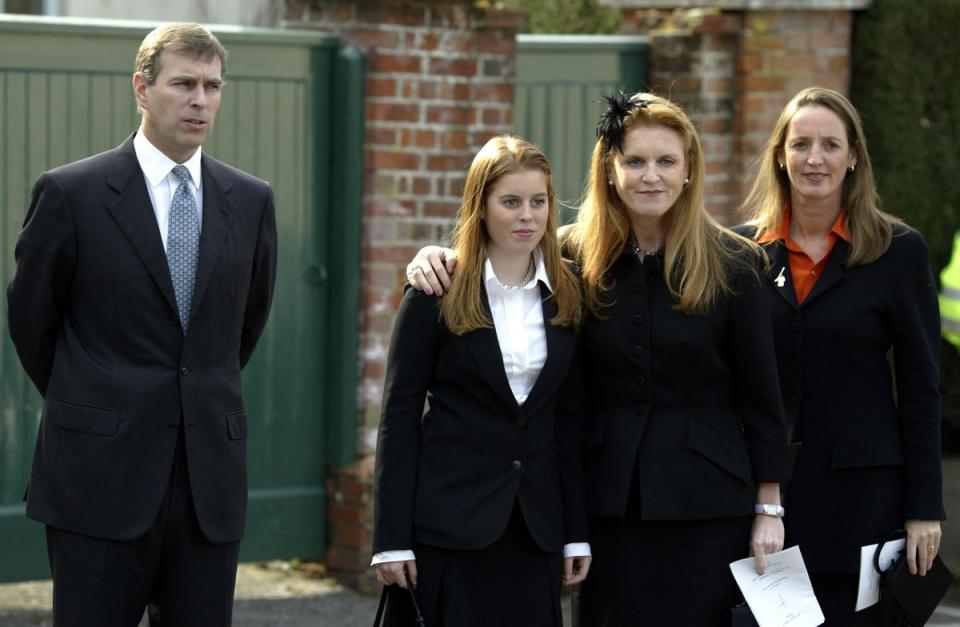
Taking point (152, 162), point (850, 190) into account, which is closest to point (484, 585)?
point (152, 162)

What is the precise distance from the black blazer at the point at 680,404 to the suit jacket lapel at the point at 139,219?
3.55 feet

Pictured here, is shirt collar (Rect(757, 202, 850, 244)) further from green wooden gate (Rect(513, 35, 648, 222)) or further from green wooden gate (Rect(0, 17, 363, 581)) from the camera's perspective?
green wooden gate (Rect(513, 35, 648, 222))

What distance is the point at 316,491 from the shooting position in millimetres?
6898

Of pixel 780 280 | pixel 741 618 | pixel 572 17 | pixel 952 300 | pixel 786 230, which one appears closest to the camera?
pixel 741 618

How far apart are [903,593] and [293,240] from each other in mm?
3077

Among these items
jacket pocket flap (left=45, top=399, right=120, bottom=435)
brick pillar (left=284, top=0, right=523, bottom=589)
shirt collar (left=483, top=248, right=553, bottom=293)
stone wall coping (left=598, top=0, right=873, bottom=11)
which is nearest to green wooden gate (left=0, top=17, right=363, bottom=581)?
brick pillar (left=284, top=0, right=523, bottom=589)

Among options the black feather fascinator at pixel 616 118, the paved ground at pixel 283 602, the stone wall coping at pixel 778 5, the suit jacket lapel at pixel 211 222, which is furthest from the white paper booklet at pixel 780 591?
the stone wall coping at pixel 778 5

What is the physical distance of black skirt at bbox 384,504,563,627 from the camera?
4172 millimetres

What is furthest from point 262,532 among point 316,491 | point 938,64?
point 938,64

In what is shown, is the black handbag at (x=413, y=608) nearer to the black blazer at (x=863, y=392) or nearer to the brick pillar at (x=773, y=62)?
the black blazer at (x=863, y=392)

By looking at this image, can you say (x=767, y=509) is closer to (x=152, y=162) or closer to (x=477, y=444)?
(x=477, y=444)

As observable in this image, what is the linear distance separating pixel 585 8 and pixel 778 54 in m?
1.87

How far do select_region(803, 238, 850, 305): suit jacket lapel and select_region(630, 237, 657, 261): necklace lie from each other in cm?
57

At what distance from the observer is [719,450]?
4.26 m
